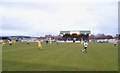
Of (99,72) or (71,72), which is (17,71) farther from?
(99,72)

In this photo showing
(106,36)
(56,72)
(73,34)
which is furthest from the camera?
(106,36)

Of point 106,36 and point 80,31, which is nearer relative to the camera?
point 80,31

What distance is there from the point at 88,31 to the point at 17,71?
435 feet

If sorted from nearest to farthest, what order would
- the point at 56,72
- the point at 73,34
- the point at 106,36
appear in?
1. the point at 56,72
2. the point at 73,34
3. the point at 106,36

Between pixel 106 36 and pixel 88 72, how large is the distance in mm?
162759

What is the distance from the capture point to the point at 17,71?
1540 centimetres

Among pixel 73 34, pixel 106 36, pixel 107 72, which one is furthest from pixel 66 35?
pixel 107 72

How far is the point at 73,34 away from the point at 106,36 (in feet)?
121

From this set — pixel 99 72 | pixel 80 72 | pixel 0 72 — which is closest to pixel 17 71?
pixel 0 72

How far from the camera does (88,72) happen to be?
603 inches

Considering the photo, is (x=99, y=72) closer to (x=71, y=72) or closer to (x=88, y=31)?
(x=71, y=72)

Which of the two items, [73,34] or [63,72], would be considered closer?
[63,72]

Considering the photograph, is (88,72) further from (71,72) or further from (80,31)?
(80,31)

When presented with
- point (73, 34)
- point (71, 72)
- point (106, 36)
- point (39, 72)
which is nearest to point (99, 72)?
point (71, 72)
